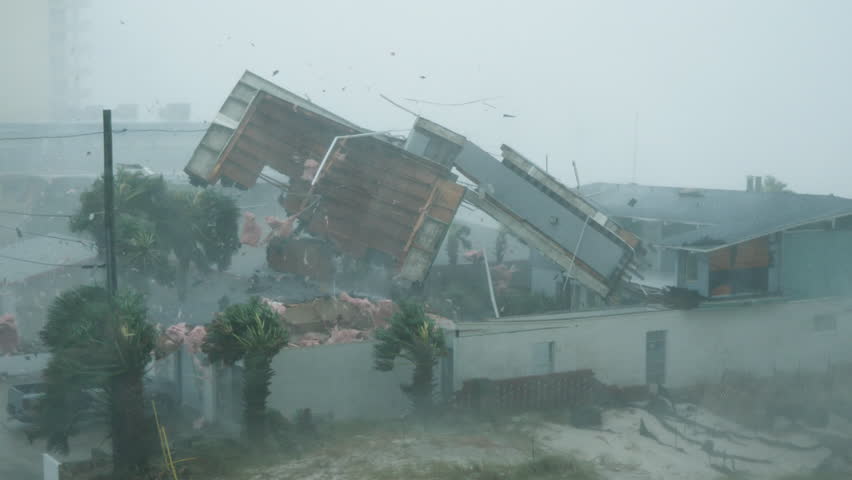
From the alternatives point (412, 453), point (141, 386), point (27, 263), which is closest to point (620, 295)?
point (412, 453)

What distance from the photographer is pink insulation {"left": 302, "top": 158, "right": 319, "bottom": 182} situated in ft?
67.1

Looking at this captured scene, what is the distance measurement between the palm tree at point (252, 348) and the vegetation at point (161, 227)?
27.3 feet

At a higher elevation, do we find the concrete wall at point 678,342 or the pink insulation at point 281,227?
the pink insulation at point 281,227

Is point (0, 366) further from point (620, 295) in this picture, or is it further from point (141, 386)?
point (620, 295)

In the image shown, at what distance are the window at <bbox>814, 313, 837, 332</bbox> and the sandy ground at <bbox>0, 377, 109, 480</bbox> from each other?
17.1 metres

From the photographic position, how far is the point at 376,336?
1420 centimetres

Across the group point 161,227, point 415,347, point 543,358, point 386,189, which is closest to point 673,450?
point 543,358

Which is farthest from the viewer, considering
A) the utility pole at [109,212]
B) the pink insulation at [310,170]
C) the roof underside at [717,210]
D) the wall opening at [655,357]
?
the pink insulation at [310,170]

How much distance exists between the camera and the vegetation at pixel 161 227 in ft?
64.9

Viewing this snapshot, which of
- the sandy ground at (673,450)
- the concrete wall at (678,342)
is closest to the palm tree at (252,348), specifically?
the concrete wall at (678,342)

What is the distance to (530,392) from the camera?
15.7 metres

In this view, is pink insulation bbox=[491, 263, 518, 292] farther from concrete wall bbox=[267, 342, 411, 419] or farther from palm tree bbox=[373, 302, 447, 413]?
palm tree bbox=[373, 302, 447, 413]

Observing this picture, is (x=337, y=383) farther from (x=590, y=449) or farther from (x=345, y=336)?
(x=590, y=449)

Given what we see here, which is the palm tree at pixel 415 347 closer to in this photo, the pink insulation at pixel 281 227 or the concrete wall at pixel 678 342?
the concrete wall at pixel 678 342
